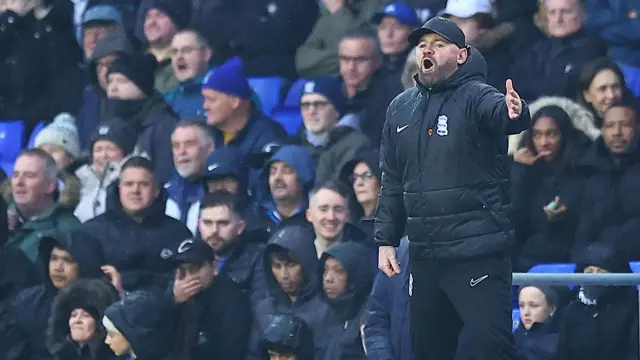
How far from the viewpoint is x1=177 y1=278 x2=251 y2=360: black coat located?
972cm

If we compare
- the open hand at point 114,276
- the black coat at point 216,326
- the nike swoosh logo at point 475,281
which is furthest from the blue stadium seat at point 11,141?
the nike swoosh logo at point 475,281

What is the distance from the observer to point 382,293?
7.95 meters

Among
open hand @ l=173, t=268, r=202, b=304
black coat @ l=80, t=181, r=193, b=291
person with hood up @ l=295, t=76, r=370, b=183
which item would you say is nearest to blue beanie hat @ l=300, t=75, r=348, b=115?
person with hood up @ l=295, t=76, r=370, b=183

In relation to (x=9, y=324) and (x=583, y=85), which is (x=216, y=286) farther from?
(x=583, y=85)

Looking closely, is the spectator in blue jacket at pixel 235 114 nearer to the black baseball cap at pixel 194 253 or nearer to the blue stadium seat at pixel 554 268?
the black baseball cap at pixel 194 253

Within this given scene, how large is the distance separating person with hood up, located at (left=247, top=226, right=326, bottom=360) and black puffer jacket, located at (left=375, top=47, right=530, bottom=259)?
2.93 m

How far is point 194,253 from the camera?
9.88 meters

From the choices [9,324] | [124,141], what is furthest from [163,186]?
[9,324]

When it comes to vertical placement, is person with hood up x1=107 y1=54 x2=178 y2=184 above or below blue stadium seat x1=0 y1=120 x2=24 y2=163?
above

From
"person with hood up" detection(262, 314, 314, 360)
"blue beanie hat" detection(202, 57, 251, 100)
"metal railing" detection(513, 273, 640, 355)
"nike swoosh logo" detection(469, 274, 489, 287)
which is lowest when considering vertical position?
"person with hood up" detection(262, 314, 314, 360)

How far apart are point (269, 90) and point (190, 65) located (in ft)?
→ 2.18

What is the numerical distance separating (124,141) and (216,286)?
93.3 inches

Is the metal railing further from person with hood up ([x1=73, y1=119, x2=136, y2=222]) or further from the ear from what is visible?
person with hood up ([x1=73, y1=119, x2=136, y2=222])

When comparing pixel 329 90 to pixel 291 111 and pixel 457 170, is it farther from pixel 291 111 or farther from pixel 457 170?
pixel 457 170
